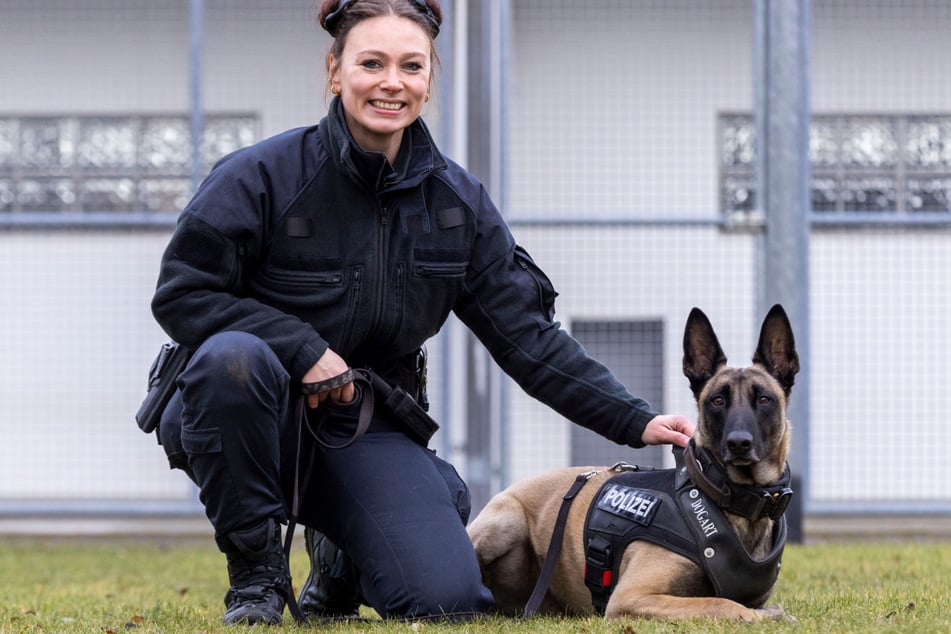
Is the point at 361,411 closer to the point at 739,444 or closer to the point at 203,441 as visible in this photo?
the point at 203,441

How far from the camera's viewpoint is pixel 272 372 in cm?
352

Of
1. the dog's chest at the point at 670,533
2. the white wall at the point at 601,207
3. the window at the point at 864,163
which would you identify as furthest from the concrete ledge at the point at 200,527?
the dog's chest at the point at 670,533

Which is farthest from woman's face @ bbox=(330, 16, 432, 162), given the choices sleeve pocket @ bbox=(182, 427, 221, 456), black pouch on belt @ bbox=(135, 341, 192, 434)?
sleeve pocket @ bbox=(182, 427, 221, 456)

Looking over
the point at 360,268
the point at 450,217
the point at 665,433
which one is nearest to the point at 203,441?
the point at 360,268

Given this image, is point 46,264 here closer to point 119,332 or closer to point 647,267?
point 119,332

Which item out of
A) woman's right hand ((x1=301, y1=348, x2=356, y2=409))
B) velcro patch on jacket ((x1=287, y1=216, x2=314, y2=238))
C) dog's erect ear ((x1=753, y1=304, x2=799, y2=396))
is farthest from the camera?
dog's erect ear ((x1=753, y1=304, x2=799, y2=396))

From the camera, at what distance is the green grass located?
3371 mm

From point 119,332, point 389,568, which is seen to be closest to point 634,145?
point 119,332

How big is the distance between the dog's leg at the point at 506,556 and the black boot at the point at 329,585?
43cm

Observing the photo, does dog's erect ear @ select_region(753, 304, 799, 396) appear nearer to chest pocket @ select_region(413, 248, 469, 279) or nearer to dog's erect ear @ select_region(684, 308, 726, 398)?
dog's erect ear @ select_region(684, 308, 726, 398)

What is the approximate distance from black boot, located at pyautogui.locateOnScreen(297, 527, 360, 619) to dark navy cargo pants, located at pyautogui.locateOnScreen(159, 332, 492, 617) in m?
0.16

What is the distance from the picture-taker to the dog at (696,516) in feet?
12.0

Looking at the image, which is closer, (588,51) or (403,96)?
(403,96)

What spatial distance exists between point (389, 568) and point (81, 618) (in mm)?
1026
